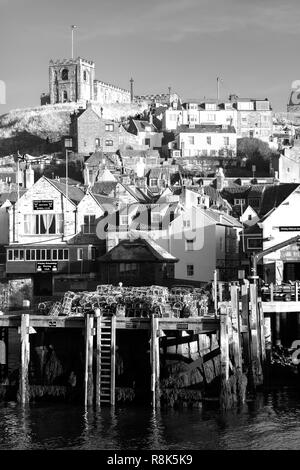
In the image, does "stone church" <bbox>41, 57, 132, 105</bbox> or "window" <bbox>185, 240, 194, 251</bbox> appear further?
"stone church" <bbox>41, 57, 132, 105</bbox>

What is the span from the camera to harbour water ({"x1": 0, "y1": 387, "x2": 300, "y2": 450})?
3475 centimetres

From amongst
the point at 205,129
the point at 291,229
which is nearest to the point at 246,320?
the point at 291,229

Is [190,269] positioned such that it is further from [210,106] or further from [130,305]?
[210,106]

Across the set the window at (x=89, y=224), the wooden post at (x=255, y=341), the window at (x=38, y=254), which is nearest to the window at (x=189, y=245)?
the window at (x=89, y=224)

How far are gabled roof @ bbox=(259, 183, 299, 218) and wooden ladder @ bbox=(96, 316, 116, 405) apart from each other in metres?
33.2

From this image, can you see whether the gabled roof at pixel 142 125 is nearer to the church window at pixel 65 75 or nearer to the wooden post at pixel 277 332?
the church window at pixel 65 75

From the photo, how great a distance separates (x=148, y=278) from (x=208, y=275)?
22.7 feet

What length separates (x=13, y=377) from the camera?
4338cm

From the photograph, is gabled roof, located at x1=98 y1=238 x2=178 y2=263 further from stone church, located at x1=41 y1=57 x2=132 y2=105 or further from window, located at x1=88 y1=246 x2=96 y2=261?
stone church, located at x1=41 y1=57 x2=132 y2=105

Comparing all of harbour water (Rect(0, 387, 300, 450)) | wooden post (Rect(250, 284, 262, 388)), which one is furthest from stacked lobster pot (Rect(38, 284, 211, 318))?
harbour water (Rect(0, 387, 300, 450))

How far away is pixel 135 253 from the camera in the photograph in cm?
6569

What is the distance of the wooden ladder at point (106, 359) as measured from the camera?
130 ft

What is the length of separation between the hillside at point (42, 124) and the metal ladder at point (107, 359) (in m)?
114

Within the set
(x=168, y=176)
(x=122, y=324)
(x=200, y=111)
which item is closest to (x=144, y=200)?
(x=168, y=176)
